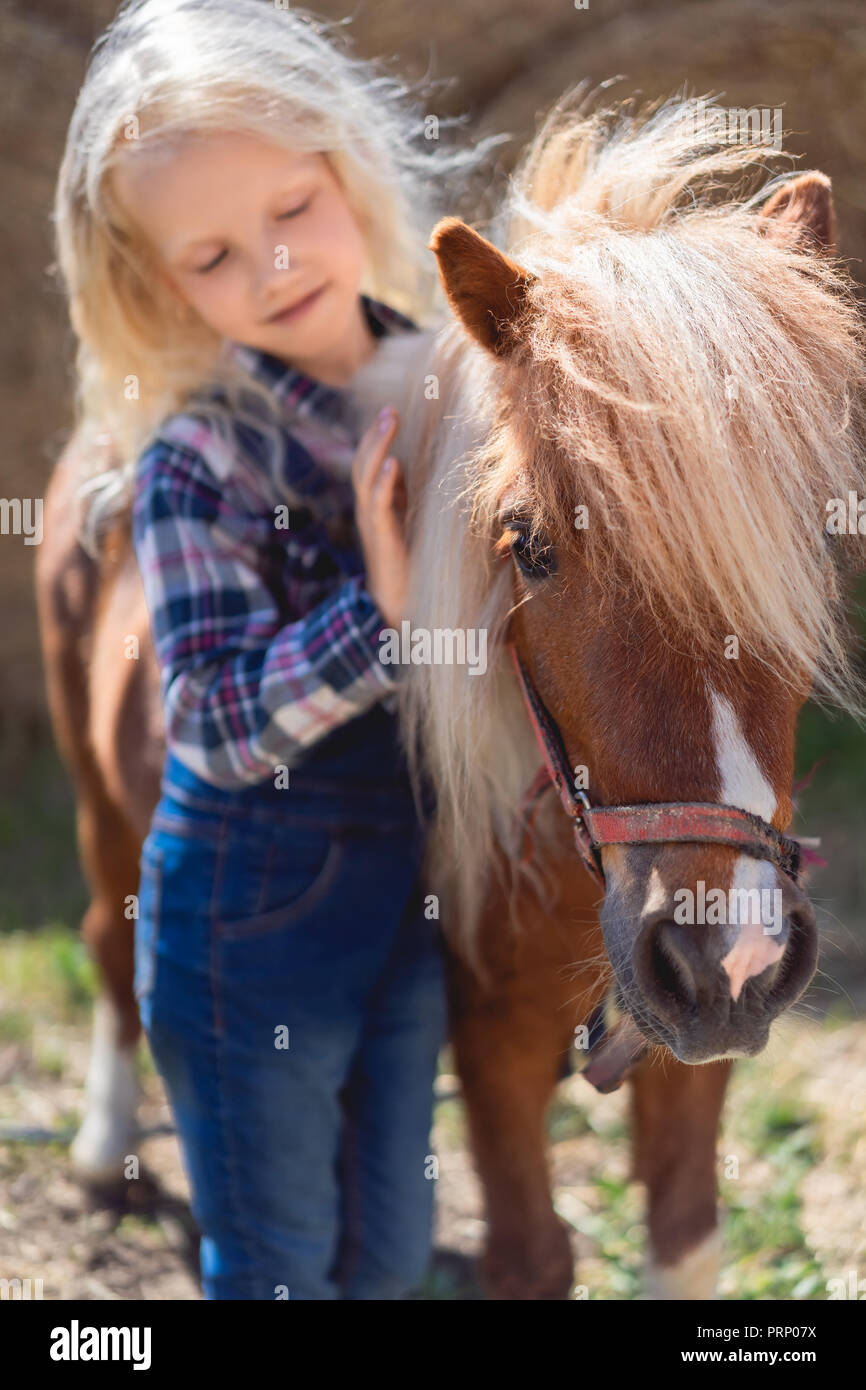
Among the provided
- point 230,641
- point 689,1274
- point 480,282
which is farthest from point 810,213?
point 689,1274

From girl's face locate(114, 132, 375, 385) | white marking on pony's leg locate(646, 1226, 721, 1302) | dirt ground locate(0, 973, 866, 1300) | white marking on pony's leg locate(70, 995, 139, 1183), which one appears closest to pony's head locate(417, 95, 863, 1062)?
girl's face locate(114, 132, 375, 385)

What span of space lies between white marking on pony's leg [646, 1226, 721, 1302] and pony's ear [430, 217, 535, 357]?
142 centimetres

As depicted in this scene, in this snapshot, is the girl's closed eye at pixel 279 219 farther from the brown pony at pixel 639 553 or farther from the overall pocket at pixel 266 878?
the overall pocket at pixel 266 878

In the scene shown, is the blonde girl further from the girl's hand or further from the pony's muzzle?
the pony's muzzle

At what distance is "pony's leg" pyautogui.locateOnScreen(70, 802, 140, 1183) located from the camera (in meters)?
2.58

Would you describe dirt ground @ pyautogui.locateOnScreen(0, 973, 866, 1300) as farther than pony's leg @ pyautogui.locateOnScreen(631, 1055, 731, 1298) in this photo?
Yes

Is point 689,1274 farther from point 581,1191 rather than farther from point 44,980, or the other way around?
point 44,980

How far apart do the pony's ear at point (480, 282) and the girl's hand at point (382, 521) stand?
204 mm

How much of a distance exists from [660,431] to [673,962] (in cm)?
50

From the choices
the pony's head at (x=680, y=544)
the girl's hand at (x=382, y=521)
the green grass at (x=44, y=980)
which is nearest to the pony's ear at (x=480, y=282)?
the pony's head at (x=680, y=544)

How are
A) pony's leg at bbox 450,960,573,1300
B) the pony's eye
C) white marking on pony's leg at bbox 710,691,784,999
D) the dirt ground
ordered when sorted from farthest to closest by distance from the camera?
the dirt ground → pony's leg at bbox 450,960,573,1300 → the pony's eye → white marking on pony's leg at bbox 710,691,784,999

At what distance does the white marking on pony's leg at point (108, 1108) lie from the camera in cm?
258

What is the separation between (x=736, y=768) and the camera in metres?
1.08

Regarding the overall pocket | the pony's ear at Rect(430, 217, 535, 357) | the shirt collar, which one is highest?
the shirt collar
